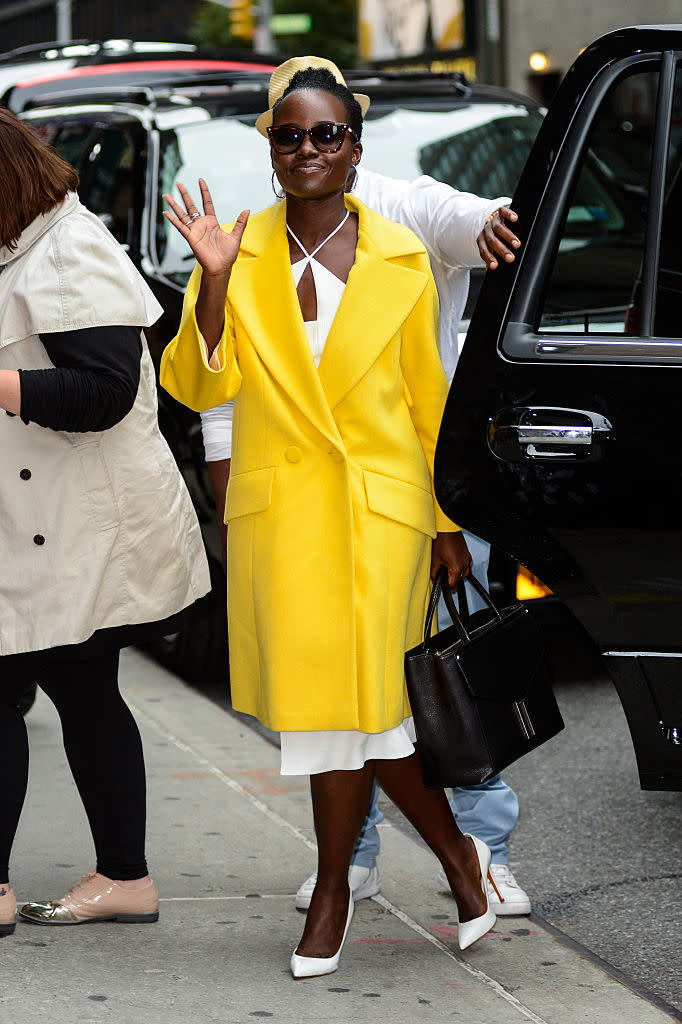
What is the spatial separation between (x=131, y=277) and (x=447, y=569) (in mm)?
910

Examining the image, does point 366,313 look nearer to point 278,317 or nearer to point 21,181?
point 278,317

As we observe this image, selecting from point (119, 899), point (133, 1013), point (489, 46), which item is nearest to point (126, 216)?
point (119, 899)

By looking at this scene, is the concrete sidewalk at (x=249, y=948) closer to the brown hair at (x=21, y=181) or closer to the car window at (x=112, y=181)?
the brown hair at (x=21, y=181)

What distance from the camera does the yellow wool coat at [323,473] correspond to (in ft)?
10.8

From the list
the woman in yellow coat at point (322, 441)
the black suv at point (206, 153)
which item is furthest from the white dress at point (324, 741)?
the black suv at point (206, 153)

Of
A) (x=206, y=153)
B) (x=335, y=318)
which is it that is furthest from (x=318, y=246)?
(x=206, y=153)

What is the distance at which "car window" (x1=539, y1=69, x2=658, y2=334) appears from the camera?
5.01m

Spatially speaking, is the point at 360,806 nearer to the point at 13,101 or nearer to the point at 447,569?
the point at 447,569

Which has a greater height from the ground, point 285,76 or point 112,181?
point 285,76

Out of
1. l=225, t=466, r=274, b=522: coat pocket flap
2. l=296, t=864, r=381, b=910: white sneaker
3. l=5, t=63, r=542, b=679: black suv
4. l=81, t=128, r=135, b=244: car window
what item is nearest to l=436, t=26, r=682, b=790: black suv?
l=225, t=466, r=274, b=522: coat pocket flap

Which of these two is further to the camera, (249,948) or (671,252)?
(249,948)

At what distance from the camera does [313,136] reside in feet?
10.7

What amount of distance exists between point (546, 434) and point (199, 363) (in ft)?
2.29

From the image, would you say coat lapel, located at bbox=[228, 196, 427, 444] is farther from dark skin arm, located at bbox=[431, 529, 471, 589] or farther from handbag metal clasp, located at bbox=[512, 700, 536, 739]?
handbag metal clasp, located at bbox=[512, 700, 536, 739]
